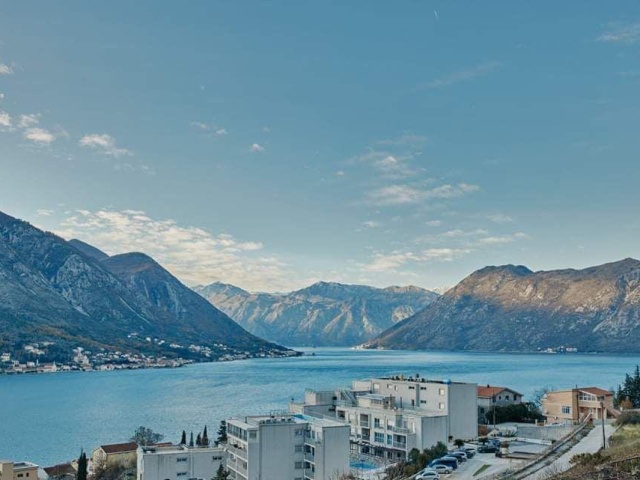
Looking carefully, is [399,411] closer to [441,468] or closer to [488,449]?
[488,449]

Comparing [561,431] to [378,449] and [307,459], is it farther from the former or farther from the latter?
[307,459]

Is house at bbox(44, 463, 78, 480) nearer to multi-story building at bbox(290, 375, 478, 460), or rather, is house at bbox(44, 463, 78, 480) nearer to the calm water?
the calm water

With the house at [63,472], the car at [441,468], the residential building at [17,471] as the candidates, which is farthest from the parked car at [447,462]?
the residential building at [17,471]

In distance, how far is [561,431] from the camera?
1599 inches

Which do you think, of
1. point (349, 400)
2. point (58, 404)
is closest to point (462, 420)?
point (349, 400)

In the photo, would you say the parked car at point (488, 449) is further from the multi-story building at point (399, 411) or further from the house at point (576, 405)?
the house at point (576, 405)

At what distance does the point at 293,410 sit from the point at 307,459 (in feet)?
47.0

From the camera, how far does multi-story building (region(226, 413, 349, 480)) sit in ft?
117

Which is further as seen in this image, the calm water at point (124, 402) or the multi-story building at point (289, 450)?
the calm water at point (124, 402)

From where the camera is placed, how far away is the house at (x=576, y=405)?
48156 millimetres

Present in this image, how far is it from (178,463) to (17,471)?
10.6 metres

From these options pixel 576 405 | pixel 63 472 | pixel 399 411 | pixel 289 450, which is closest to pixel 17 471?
pixel 63 472

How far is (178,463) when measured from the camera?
36344mm

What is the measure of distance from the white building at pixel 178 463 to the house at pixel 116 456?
20.2ft
